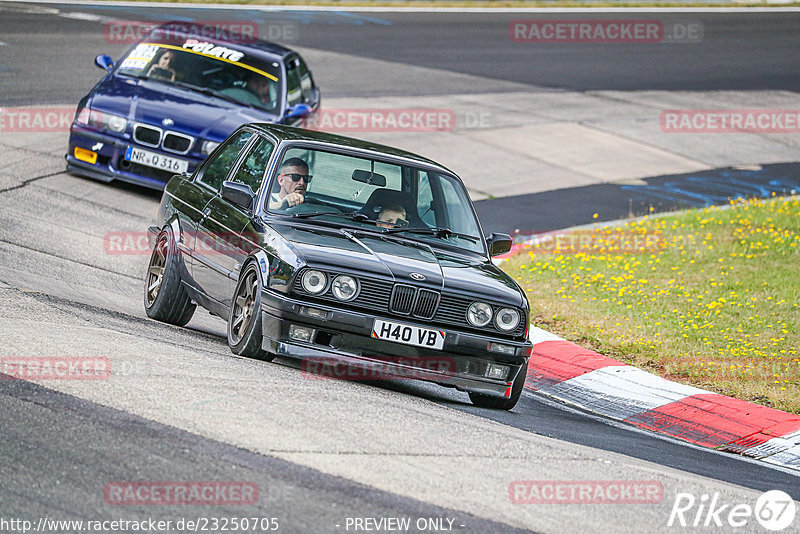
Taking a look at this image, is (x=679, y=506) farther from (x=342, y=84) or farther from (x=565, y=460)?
(x=342, y=84)

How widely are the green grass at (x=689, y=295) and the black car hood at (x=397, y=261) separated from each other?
2294mm

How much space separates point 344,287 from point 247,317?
0.74 m

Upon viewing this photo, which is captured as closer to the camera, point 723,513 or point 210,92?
point 723,513

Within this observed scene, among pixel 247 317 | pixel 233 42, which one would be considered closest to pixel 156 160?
pixel 233 42

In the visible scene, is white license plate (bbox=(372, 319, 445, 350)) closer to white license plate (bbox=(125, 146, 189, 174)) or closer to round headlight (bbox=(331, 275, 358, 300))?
round headlight (bbox=(331, 275, 358, 300))

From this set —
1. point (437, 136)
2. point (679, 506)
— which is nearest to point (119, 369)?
point (679, 506)

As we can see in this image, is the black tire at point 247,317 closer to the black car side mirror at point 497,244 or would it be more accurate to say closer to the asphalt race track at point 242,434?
the asphalt race track at point 242,434

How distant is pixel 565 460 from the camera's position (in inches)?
232

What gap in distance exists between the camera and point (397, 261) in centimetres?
726

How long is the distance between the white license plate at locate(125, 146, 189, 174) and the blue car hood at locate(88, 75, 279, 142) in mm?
326

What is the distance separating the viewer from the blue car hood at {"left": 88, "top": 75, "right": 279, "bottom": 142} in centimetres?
1307

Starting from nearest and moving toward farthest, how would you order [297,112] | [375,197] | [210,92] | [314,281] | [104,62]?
[314,281] < [375,197] < [210,92] < [297,112] < [104,62]

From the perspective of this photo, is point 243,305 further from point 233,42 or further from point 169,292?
point 233,42

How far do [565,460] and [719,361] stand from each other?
3.86 metres
